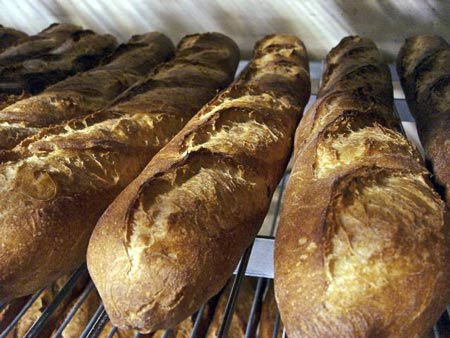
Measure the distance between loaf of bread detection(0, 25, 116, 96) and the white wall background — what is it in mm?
201

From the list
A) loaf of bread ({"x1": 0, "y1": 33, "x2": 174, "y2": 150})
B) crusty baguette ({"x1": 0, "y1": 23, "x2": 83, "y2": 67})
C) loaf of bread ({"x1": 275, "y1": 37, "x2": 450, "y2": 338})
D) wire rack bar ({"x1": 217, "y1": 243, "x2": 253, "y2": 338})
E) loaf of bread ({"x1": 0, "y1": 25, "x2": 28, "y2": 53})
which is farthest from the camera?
loaf of bread ({"x1": 0, "y1": 25, "x2": 28, "y2": 53})

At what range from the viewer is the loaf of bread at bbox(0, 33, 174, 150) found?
1420 mm

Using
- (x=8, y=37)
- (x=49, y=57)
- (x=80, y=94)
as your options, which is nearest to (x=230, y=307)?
(x=80, y=94)

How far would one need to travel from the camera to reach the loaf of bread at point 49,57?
177 cm

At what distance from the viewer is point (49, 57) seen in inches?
76.6

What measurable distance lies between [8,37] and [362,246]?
2.05 metres

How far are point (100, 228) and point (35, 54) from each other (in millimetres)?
1304

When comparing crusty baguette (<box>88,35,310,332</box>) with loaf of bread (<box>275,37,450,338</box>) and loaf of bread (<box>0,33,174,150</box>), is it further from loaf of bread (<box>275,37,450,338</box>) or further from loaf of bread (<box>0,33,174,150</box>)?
loaf of bread (<box>0,33,174,150</box>)

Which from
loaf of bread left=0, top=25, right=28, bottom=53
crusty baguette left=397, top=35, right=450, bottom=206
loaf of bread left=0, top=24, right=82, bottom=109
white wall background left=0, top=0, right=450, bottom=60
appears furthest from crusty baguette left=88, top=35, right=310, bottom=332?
loaf of bread left=0, top=25, right=28, bottom=53

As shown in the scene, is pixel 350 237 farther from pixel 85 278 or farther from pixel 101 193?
pixel 85 278

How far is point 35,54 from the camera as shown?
2.05 m

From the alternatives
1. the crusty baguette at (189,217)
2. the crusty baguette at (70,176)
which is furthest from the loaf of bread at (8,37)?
the crusty baguette at (189,217)

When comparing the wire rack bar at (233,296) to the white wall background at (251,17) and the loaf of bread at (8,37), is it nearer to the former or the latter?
the white wall background at (251,17)

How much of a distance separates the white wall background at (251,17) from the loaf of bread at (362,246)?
1129mm
